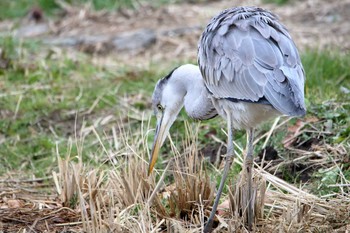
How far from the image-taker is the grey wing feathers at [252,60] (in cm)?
479

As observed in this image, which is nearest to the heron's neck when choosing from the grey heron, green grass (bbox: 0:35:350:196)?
the grey heron

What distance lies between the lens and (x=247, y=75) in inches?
197

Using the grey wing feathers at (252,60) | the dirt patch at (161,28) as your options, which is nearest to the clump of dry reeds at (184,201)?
the grey wing feathers at (252,60)

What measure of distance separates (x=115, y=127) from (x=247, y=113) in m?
2.64

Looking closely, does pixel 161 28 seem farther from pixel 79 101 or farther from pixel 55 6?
pixel 79 101

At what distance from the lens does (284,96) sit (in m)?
4.72

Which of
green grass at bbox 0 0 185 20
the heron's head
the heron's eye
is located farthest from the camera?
green grass at bbox 0 0 185 20

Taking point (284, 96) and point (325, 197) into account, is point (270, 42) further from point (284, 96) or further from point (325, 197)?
point (325, 197)

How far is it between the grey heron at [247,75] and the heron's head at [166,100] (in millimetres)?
206

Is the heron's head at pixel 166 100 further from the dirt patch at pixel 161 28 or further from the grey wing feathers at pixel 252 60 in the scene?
the dirt patch at pixel 161 28

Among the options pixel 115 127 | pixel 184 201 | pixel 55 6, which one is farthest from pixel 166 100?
pixel 55 6

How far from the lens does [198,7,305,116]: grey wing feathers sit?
15.7ft

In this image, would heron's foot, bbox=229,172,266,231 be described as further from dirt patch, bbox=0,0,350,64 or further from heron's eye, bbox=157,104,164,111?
dirt patch, bbox=0,0,350,64

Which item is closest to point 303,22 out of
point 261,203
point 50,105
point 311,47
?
point 311,47
